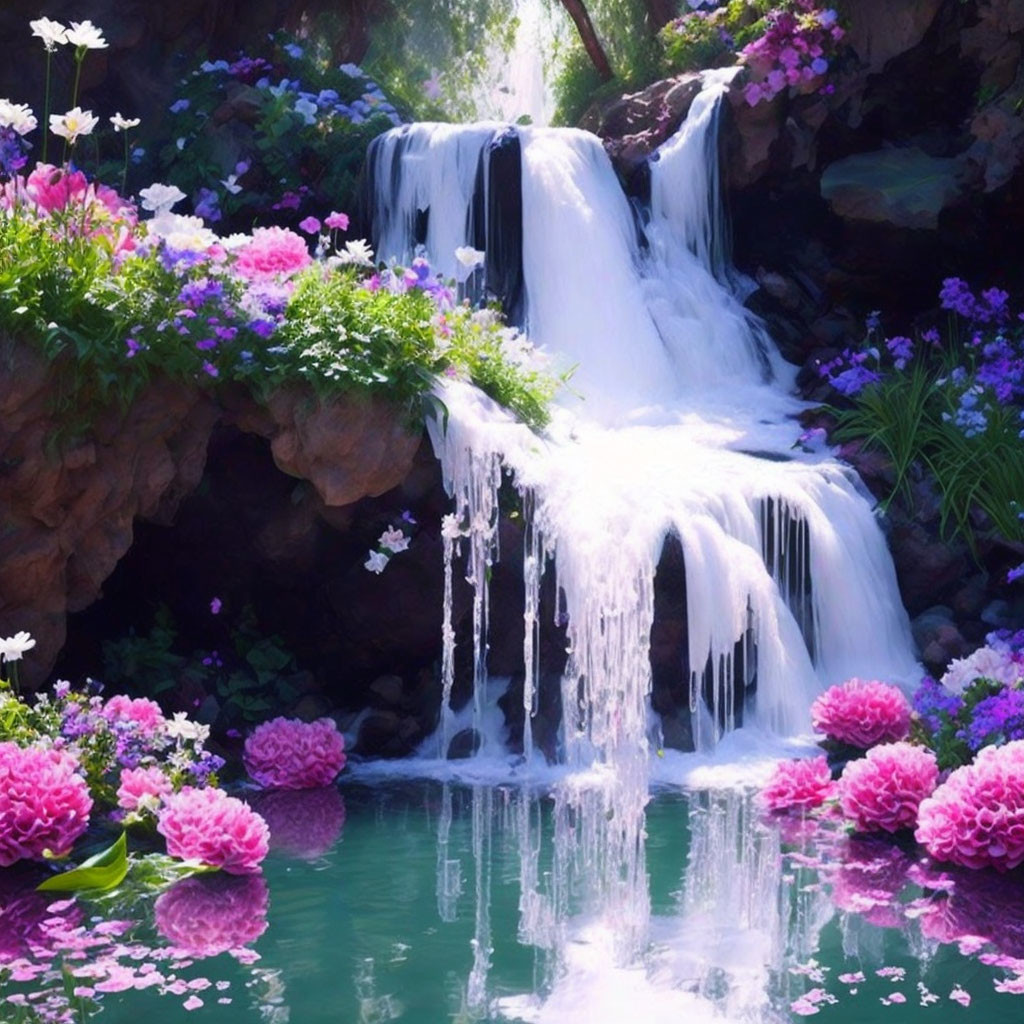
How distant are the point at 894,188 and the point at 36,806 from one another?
7.13m

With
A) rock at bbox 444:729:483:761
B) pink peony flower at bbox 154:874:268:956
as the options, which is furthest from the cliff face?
pink peony flower at bbox 154:874:268:956

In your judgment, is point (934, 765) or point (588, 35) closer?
point (934, 765)

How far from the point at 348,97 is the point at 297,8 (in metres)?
1.54

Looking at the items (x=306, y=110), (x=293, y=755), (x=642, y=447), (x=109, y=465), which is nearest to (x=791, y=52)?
(x=306, y=110)

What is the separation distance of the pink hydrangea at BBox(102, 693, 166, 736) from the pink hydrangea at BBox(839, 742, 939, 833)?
2.67m

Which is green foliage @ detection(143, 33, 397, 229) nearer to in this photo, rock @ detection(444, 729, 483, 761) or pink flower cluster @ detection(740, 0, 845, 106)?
pink flower cluster @ detection(740, 0, 845, 106)

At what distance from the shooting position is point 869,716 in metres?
7.08

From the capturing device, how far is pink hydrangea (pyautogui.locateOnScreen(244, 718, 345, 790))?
6945mm

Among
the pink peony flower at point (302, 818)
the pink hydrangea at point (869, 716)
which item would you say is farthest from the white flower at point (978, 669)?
the pink peony flower at point (302, 818)

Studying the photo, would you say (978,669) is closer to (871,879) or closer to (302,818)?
(871,879)

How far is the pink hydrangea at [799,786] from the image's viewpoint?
6547 mm

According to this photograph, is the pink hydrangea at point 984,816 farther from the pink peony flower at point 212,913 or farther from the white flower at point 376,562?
the white flower at point 376,562

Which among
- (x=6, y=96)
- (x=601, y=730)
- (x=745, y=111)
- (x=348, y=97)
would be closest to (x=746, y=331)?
(x=745, y=111)

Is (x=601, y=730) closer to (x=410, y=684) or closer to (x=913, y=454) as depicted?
(x=410, y=684)
